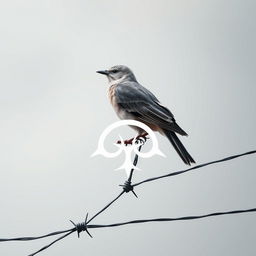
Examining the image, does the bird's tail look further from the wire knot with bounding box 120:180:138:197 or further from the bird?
the wire knot with bounding box 120:180:138:197

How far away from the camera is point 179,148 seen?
29.8 feet

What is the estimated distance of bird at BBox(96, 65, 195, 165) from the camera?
372 inches

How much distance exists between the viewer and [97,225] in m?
6.43

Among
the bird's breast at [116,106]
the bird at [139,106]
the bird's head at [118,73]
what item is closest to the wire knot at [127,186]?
the bird at [139,106]

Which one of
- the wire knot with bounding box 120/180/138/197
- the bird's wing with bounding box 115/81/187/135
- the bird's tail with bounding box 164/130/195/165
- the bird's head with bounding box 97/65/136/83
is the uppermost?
the bird's head with bounding box 97/65/136/83

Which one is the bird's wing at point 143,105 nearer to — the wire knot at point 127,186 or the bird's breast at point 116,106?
the bird's breast at point 116,106

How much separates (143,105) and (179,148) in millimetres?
1614

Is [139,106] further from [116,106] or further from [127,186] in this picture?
[127,186]

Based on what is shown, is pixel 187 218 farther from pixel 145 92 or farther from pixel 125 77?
pixel 125 77

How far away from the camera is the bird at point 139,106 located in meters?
9.44

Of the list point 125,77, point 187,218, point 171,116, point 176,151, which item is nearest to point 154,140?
point 176,151

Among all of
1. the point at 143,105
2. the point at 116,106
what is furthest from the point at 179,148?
the point at 116,106

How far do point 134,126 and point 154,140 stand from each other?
1.86 metres

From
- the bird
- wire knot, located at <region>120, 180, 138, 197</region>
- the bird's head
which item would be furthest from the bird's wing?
wire knot, located at <region>120, 180, 138, 197</region>
